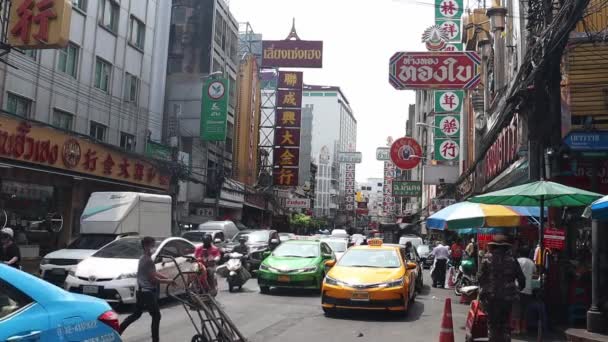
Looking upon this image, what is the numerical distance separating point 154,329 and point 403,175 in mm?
91746

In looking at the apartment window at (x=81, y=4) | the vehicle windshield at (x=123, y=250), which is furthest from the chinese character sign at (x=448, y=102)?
the vehicle windshield at (x=123, y=250)

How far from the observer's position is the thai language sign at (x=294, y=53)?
163 feet

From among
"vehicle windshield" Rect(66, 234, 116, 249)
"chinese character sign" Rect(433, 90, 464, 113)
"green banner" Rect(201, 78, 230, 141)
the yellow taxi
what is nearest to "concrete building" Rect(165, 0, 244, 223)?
"green banner" Rect(201, 78, 230, 141)

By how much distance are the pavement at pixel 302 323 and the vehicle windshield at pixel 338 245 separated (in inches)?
329

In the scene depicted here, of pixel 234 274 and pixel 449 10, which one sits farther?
pixel 449 10

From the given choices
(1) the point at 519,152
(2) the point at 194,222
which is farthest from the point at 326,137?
(1) the point at 519,152

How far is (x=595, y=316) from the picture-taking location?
31.2 ft

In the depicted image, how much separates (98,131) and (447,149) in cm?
1933

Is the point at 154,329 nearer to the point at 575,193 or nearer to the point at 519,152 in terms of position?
the point at 575,193

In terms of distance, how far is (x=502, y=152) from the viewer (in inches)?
862

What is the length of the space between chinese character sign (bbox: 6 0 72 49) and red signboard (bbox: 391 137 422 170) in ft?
65.9

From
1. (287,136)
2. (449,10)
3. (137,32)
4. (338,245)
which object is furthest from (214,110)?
(449,10)

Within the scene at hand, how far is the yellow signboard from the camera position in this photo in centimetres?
1739

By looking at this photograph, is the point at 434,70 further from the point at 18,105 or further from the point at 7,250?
the point at 18,105
